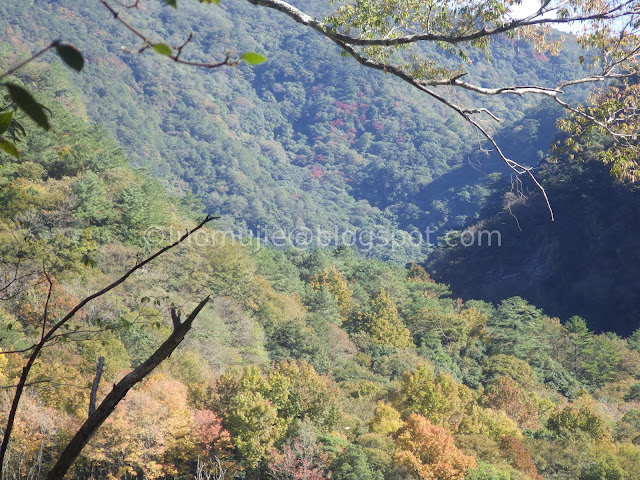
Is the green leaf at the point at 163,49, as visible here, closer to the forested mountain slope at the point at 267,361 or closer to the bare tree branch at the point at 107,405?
the bare tree branch at the point at 107,405

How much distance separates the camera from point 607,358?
3222cm

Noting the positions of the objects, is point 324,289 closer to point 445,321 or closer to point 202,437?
point 445,321

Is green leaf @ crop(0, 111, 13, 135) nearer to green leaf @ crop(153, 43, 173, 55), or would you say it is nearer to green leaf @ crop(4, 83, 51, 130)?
green leaf @ crop(4, 83, 51, 130)

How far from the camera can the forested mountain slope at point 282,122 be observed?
89625 millimetres

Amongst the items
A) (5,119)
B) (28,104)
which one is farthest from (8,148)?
(28,104)

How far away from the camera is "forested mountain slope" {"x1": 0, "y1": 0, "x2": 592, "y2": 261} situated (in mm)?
89625

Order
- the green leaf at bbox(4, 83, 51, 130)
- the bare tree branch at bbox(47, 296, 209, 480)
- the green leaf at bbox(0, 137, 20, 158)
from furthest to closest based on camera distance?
the bare tree branch at bbox(47, 296, 209, 480) < the green leaf at bbox(0, 137, 20, 158) < the green leaf at bbox(4, 83, 51, 130)

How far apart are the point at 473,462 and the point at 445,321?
792 inches

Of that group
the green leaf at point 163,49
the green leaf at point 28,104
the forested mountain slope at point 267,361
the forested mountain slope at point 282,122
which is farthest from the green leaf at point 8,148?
→ the forested mountain slope at point 282,122

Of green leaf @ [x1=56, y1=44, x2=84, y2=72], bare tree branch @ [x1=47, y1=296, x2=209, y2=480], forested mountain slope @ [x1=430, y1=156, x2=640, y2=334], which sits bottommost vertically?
bare tree branch @ [x1=47, y1=296, x2=209, y2=480]

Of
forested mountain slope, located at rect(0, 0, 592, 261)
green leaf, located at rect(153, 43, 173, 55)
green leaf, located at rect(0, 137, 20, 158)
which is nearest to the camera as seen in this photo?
green leaf, located at rect(153, 43, 173, 55)

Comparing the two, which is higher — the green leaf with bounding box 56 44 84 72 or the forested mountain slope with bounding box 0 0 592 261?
the forested mountain slope with bounding box 0 0 592 261

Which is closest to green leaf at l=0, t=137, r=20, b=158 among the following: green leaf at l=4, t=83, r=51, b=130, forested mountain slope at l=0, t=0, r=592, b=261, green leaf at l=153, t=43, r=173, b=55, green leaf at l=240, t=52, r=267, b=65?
green leaf at l=4, t=83, r=51, b=130

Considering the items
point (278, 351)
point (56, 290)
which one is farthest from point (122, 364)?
point (278, 351)
